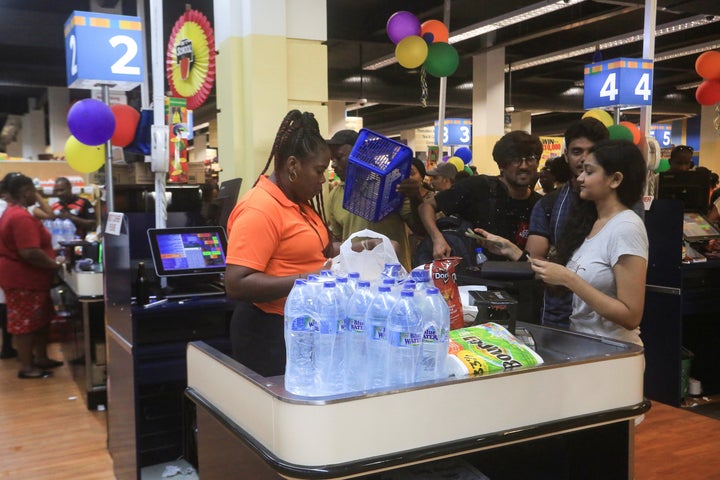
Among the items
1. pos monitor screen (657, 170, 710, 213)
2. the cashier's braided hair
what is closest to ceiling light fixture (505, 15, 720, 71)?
pos monitor screen (657, 170, 710, 213)

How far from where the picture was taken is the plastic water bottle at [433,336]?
1.54 metres

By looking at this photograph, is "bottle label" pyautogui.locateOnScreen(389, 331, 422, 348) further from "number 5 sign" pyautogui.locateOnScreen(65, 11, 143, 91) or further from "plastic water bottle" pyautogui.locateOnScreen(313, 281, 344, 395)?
"number 5 sign" pyautogui.locateOnScreen(65, 11, 143, 91)

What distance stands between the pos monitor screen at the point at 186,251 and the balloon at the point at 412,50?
349 centimetres

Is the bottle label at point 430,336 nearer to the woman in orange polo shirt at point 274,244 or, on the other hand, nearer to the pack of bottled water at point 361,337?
the pack of bottled water at point 361,337

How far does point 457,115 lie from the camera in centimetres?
1938

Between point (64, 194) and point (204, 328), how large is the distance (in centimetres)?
543

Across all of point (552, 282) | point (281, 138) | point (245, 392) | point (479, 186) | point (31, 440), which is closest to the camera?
point (245, 392)

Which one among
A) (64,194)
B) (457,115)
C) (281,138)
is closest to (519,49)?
(457,115)

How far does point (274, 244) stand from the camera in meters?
2.11

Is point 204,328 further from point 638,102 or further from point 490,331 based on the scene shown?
point 638,102

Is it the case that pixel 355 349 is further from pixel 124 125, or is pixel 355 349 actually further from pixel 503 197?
pixel 124 125

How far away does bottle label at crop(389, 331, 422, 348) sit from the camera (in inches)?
59.2

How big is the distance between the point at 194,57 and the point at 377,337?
2940mm

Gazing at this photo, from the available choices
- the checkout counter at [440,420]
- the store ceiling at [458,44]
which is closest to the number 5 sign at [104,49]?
the checkout counter at [440,420]
